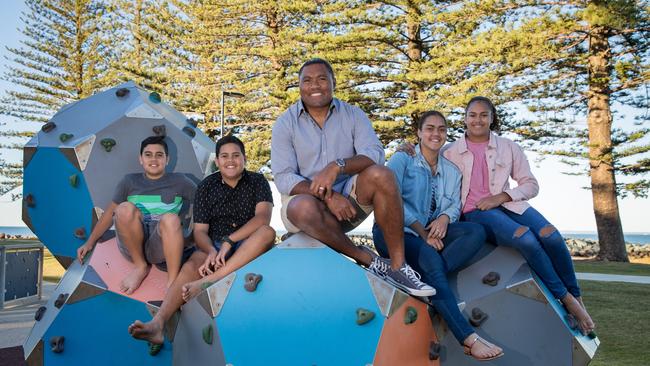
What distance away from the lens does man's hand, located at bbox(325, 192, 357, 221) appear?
11.5 feet

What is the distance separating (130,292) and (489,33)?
52.6 ft

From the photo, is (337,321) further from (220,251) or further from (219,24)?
(219,24)

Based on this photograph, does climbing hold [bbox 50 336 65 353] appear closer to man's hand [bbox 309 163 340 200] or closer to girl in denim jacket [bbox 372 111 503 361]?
man's hand [bbox 309 163 340 200]

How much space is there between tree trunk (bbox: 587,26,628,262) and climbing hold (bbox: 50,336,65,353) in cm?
1716

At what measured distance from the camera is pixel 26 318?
820cm

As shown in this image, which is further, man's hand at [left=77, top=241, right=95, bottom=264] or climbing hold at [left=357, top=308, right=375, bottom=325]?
man's hand at [left=77, top=241, right=95, bottom=264]

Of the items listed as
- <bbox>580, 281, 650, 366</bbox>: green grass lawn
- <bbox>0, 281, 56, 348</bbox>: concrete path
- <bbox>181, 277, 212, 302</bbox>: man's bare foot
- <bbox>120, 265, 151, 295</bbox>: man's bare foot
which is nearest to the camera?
<bbox>181, 277, 212, 302</bbox>: man's bare foot

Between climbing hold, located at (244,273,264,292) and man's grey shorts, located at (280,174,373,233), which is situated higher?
man's grey shorts, located at (280,174,373,233)

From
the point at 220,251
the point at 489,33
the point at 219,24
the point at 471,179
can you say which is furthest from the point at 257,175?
the point at 219,24

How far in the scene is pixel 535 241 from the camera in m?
3.83

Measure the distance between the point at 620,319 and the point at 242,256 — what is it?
5780 mm

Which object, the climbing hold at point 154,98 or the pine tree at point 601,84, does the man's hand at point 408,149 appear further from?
the pine tree at point 601,84

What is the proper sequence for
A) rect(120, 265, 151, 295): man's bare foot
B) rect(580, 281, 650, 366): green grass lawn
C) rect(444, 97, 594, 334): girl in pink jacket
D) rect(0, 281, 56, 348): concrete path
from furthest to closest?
rect(0, 281, 56, 348): concrete path → rect(580, 281, 650, 366): green grass lawn → rect(120, 265, 151, 295): man's bare foot → rect(444, 97, 594, 334): girl in pink jacket

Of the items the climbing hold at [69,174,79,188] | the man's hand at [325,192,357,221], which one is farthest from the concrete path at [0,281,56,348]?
the man's hand at [325,192,357,221]
